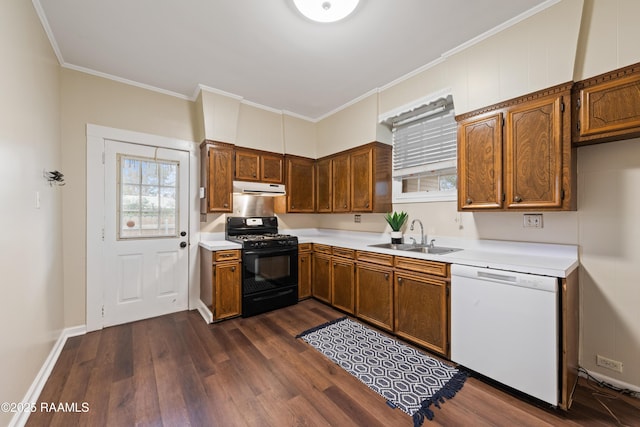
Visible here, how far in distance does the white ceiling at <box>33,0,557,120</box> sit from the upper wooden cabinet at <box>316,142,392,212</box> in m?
0.88

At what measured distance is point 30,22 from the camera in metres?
1.88

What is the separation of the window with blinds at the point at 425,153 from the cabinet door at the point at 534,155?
68cm

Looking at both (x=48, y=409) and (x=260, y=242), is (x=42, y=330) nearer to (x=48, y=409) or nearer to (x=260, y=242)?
(x=48, y=409)

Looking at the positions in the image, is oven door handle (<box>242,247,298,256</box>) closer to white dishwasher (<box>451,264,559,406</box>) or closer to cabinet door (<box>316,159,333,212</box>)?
cabinet door (<box>316,159,333,212</box>)

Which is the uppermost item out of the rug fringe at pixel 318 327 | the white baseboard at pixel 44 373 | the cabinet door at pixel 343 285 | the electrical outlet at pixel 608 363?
the cabinet door at pixel 343 285

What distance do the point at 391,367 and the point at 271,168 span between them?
2995mm

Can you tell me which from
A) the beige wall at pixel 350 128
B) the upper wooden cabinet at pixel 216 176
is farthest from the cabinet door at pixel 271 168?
the beige wall at pixel 350 128

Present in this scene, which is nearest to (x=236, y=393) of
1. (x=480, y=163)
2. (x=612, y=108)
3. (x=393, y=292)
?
(x=393, y=292)

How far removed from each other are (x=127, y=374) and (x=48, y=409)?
1.47ft

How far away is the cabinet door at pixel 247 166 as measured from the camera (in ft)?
11.8

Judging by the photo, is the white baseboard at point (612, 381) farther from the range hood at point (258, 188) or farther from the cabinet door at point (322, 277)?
the range hood at point (258, 188)

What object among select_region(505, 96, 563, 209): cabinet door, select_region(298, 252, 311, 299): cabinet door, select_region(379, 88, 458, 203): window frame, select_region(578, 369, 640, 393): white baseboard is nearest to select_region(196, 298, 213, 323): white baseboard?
select_region(298, 252, 311, 299): cabinet door

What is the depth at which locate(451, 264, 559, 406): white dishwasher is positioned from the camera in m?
1.68

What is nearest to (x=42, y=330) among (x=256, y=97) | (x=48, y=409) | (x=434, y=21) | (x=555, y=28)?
(x=48, y=409)
